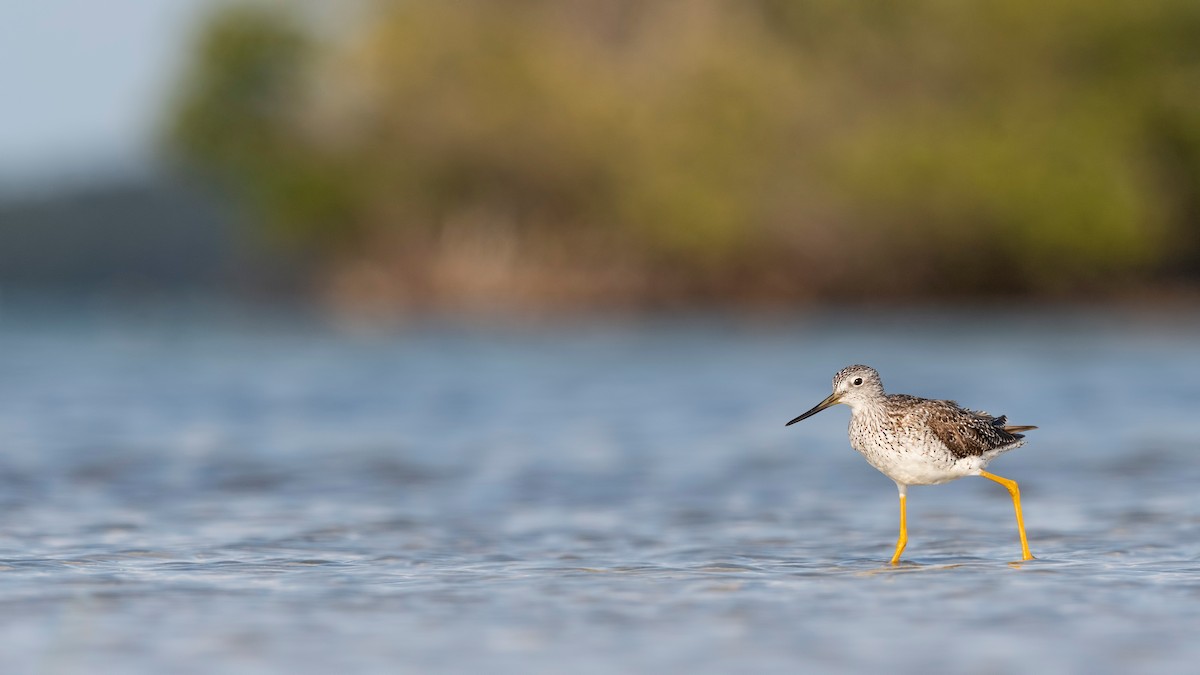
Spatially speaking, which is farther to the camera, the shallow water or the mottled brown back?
the mottled brown back

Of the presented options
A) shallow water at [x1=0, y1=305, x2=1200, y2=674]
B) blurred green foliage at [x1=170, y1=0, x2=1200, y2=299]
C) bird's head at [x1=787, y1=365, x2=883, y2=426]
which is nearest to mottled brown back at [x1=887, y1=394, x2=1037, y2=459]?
bird's head at [x1=787, y1=365, x2=883, y2=426]

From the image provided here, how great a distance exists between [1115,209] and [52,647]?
5044 cm

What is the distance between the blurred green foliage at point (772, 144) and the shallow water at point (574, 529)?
1220 inches

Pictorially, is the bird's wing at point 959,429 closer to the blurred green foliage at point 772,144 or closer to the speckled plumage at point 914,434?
the speckled plumage at point 914,434

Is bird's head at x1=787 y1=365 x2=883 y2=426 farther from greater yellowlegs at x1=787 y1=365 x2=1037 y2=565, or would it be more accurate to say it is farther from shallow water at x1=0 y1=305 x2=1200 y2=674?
shallow water at x1=0 y1=305 x2=1200 y2=674

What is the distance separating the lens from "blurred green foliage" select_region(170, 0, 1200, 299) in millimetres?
56875

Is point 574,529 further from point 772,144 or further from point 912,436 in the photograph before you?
point 772,144

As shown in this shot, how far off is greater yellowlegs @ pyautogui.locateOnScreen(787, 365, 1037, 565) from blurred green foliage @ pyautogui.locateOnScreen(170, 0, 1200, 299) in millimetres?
45855

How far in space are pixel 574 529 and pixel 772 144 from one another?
50091 mm

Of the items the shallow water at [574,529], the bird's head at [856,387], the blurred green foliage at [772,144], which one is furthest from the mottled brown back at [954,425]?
the blurred green foliage at [772,144]

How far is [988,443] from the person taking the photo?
10914 mm

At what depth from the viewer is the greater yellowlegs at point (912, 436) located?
10.5 m

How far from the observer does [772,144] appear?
61.1 meters

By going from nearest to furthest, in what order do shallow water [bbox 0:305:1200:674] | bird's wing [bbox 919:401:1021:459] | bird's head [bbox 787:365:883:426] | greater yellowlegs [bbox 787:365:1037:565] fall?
shallow water [bbox 0:305:1200:674]
greater yellowlegs [bbox 787:365:1037:565]
bird's wing [bbox 919:401:1021:459]
bird's head [bbox 787:365:883:426]
